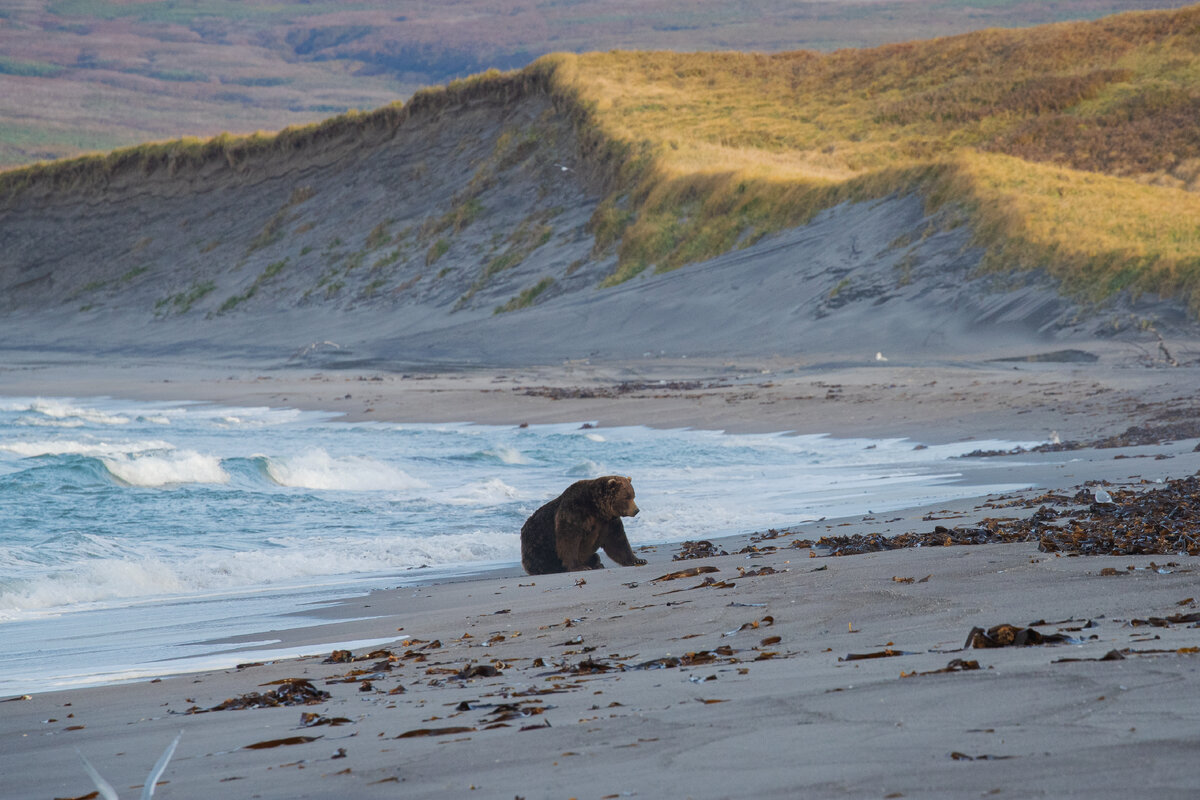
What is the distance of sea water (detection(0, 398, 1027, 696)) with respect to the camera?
22.5 ft

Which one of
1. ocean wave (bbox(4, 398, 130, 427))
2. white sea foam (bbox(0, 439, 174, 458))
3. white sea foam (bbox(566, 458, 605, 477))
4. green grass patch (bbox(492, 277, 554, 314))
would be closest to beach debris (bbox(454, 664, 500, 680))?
white sea foam (bbox(566, 458, 605, 477))

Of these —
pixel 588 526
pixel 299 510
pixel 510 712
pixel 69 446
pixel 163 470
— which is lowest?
pixel 510 712

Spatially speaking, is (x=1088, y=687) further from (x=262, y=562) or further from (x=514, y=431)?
(x=514, y=431)

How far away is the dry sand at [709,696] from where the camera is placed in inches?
98.9

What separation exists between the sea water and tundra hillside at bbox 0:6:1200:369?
10.00 metres

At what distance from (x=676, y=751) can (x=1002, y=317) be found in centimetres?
2160

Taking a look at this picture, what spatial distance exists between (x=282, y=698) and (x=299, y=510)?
7.90 meters

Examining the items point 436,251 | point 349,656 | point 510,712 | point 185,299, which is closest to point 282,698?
point 349,656

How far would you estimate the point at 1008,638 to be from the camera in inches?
140

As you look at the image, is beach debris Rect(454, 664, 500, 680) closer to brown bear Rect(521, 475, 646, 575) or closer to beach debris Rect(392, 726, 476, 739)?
beach debris Rect(392, 726, 476, 739)

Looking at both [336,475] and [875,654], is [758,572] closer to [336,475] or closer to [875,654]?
[875,654]

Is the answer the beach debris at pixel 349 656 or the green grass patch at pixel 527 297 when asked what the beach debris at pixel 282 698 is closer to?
the beach debris at pixel 349 656

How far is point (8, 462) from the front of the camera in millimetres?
15539

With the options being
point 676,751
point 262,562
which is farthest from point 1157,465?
point 676,751
